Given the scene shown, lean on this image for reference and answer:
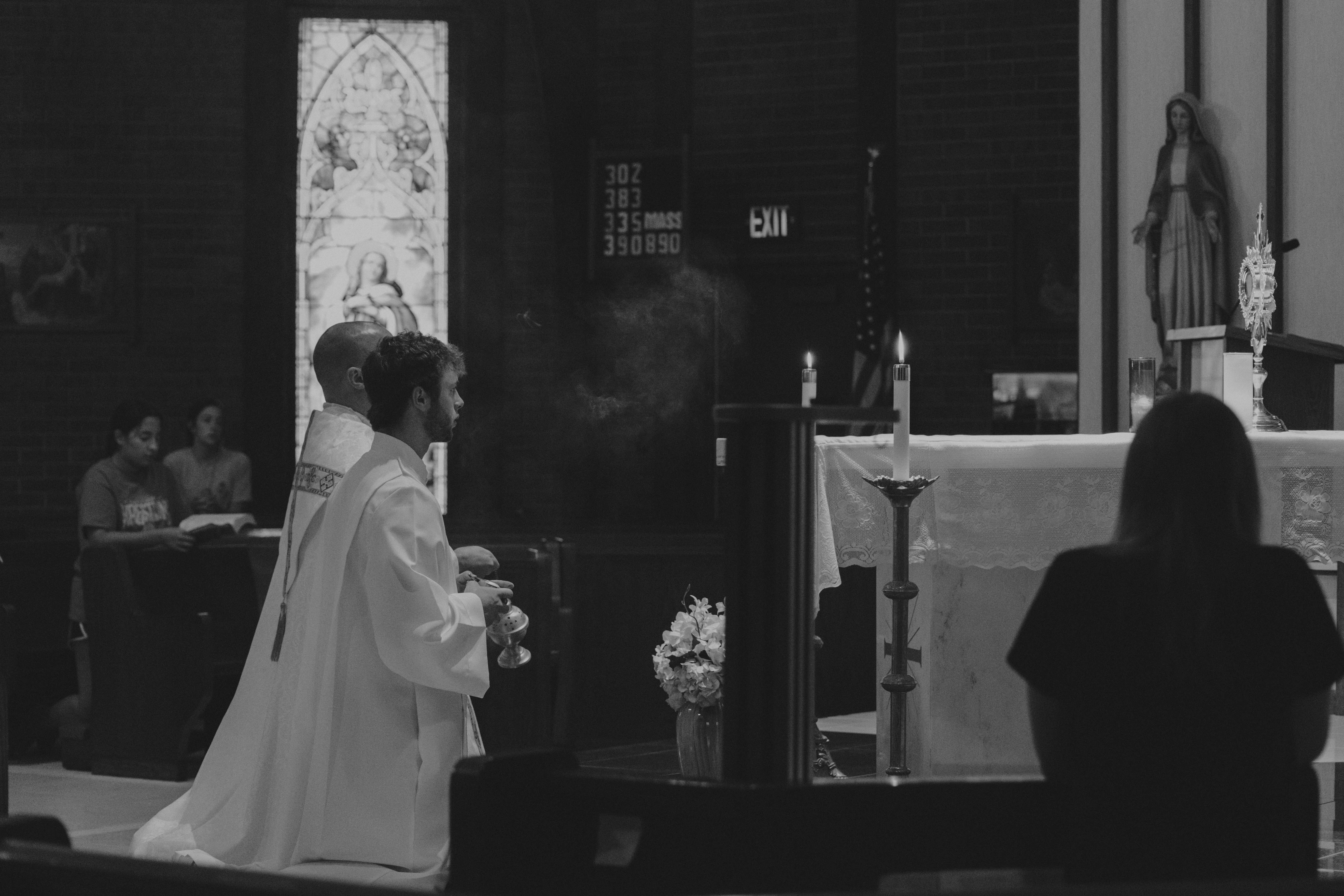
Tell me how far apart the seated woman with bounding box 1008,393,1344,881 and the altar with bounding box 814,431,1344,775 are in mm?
2135

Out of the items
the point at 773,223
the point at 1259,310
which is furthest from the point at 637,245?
the point at 1259,310

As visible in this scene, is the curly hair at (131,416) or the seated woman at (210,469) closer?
the curly hair at (131,416)

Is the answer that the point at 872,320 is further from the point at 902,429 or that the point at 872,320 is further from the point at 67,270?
the point at 902,429

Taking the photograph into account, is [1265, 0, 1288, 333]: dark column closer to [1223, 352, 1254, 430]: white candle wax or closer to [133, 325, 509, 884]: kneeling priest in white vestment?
[1223, 352, 1254, 430]: white candle wax

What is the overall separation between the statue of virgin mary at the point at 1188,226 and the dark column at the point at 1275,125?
0.19 metres

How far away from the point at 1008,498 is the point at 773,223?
19.5 feet

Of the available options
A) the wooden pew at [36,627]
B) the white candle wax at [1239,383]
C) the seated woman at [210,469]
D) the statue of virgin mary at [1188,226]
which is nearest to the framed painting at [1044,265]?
the statue of virgin mary at [1188,226]

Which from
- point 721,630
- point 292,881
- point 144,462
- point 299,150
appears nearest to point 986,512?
point 721,630

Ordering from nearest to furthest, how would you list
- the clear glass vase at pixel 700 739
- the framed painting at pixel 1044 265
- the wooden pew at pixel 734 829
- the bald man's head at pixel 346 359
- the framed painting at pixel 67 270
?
the wooden pew at pixel 734 829
the bald man's head at pixel 346 359
the clear glass vase at pixel 700 739
the framed painting at pixel 1044 265
the framed painting at pixel 67 270

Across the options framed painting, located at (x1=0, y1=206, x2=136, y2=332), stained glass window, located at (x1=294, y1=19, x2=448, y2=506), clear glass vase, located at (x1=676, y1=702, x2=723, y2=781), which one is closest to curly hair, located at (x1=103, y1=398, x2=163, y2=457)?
A: framed painting, located at (x1=0, y1=206, x2=136, y2=332)

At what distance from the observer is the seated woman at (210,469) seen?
8.34 meters

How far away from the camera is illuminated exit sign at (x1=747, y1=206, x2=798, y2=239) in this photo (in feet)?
33.6

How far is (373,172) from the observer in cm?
1061

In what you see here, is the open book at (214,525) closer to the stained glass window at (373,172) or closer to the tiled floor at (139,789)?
the tiled floor at (139,789)
